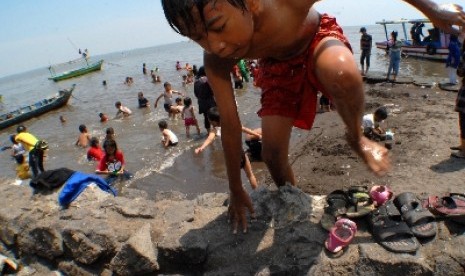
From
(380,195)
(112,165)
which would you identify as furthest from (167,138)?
(380,195)

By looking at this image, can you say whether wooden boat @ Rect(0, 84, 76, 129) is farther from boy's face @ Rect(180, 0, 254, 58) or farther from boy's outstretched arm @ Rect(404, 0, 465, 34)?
boy's outstretched arm @ Rect(404, 0, 465, 34)

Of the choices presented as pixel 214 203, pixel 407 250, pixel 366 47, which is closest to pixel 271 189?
pixel 214 203

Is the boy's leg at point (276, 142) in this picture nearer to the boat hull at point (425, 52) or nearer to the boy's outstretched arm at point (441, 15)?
the boy's outstretched arm at point (441, 15)

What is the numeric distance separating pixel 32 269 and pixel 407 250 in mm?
2987

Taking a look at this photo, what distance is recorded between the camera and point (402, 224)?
2037 millimetres

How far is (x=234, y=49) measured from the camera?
5.76ft

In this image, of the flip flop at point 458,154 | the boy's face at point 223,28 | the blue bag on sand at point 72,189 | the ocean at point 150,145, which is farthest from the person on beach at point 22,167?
the flip flop at point 458,154

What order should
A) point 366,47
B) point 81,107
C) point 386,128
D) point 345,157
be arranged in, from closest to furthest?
point 345,157, point 386,128, point 366,47, point 81,107

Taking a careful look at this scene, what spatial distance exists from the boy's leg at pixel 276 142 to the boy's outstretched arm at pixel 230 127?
0.68 feet

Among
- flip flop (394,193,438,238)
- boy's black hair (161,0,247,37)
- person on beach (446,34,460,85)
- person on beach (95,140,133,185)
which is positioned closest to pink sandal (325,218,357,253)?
flip flop (394,193,438,238)

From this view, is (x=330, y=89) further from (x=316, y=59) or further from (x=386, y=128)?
(x=386, y=128)

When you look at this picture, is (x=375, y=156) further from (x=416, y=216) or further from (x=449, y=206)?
(x=449, y=206)

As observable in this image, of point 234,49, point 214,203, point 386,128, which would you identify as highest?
point 234,49

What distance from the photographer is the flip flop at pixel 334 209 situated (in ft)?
7.21
